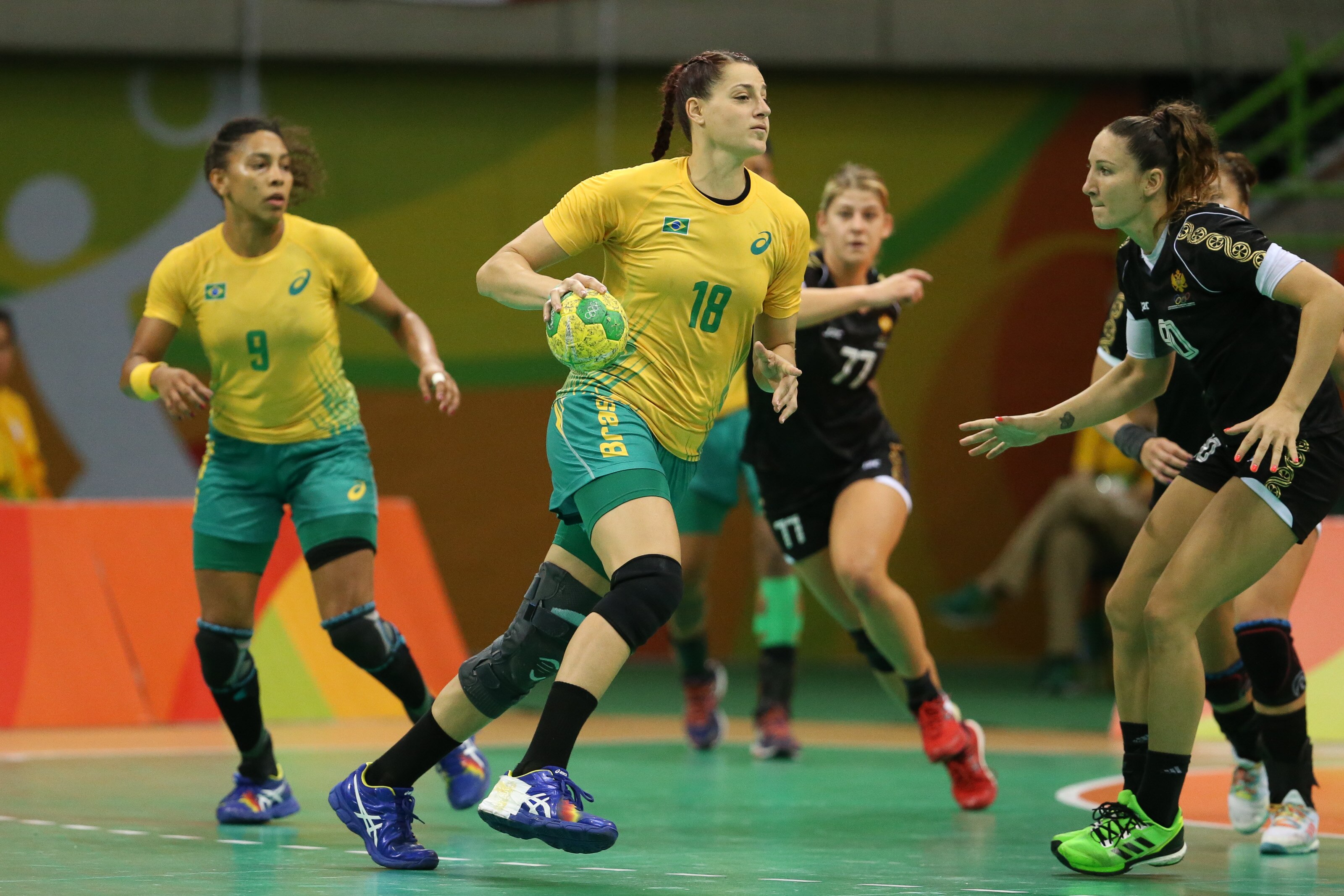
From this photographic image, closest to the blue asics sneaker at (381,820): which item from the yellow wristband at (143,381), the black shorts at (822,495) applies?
the yellow wristband at (143,381)

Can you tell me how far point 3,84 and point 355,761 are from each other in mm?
6454

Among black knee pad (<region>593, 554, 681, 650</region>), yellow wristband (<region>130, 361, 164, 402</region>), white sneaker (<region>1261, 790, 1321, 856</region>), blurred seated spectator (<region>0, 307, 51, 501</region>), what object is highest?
blurred seated spectator (<region>0, 307, 51, 501</region>)

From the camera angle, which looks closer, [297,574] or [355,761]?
[355,761]

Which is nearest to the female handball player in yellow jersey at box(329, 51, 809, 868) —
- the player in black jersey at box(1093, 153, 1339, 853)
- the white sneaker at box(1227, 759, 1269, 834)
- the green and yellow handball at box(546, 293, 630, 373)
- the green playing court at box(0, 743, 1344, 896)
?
the green and yellow handball at box(546, 293, 630, 373)

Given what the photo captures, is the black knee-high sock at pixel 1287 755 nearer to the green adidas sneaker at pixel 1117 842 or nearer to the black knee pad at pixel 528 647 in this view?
the green adidas sneaker at pixel 1117 842

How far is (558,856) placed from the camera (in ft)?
16.8

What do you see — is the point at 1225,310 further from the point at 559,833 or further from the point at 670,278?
the point at 559,833

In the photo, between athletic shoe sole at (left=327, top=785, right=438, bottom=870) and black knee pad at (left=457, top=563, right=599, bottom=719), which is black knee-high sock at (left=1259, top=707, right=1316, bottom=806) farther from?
athletic shoe sole at (left=327, top=785, right=438, bottom=870)

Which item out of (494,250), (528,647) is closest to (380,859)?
(528,647)

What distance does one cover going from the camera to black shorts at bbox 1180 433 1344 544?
4727mm

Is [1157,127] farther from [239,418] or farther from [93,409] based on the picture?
[93,409]

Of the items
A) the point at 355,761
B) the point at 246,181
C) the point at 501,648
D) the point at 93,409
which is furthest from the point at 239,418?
the point at 93,409

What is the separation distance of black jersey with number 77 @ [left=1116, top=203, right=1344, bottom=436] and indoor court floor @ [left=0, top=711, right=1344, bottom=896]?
1.34 metres

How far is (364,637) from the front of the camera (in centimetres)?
575
